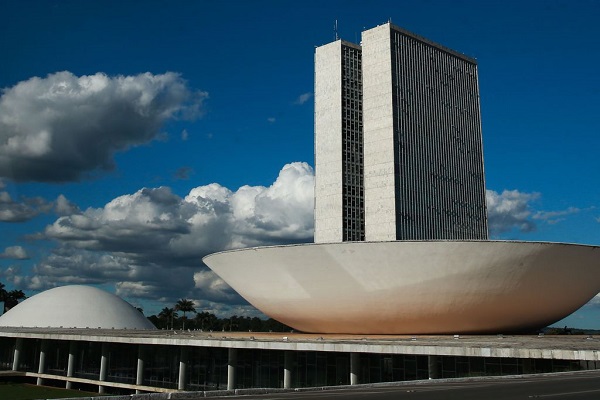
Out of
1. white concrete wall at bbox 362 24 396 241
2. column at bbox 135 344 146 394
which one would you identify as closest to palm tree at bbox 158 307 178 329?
white concrete wall at bbox 362 24 396 241

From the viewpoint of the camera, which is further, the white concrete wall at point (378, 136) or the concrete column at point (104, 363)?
the white concrete wall at point (378, 136)

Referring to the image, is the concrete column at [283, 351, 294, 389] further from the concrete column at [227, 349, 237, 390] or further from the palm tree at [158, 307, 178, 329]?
the palm tree at [158, 307, 178, 329]

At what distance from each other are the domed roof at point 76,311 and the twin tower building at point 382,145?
2807 cm

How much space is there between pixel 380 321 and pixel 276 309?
7705 millimetres

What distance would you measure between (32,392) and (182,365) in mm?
17782

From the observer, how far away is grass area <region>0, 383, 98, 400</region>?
48000 millimetres

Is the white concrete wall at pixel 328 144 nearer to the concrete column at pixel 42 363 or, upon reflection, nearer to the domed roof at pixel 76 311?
the domed roof at pixel 76 311

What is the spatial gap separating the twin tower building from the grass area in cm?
3990

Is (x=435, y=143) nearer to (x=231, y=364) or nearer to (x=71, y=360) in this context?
(x=71, y=360)

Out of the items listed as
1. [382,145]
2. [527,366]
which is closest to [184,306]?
[382,145]

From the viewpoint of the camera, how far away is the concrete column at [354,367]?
3146cm

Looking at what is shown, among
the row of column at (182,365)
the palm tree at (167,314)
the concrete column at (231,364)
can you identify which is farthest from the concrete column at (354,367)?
the palm tree at (167,314)

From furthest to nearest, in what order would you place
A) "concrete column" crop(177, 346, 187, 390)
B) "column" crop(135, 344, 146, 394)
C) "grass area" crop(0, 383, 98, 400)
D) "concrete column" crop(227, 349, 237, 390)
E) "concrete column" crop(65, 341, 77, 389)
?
1. "concrete column" crop(65, 341, 77, 389)
2. "grass area" crop(0, 383, 98, 400)
3. "column" crop(135, 344, 146, 394)
4. "concrete column" crop(177, 346, 187, 390)
5. "concrete column" crop(227, 349, 237, 390)

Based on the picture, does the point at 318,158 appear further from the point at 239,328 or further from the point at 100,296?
the point at 239,328
